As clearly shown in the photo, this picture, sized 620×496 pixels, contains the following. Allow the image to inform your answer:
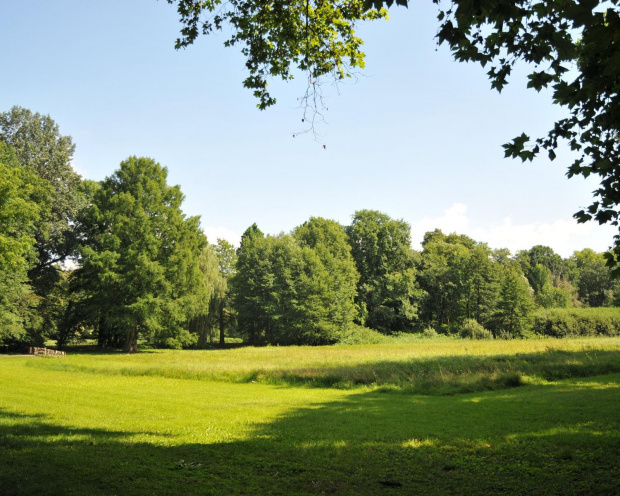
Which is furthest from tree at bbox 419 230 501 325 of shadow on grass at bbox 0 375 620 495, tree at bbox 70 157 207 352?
shadow on grass at bbox 0 375 620 495

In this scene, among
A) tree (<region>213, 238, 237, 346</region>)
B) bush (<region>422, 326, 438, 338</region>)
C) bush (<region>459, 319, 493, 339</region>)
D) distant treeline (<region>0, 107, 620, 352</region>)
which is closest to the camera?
distant treeline (<region>0, 107, 620, 352</region>)

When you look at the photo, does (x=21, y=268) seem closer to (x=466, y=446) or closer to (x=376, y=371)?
(x=376, y=371)

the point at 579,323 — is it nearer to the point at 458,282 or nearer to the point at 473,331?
the point at 473,331

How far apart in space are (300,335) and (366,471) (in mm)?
50283

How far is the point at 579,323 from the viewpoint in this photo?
5697 centimetres

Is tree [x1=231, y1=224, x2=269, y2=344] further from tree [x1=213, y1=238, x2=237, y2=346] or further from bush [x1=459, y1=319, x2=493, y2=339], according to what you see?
bush [x1=459, y1=319, x2=493, y2=339]

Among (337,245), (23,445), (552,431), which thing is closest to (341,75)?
(552,431)

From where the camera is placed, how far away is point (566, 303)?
289ft

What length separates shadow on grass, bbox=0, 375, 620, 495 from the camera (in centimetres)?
559

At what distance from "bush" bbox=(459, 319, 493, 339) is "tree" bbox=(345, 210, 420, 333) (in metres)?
9.63

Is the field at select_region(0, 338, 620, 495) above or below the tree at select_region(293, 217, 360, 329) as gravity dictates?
below

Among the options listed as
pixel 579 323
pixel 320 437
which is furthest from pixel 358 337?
pixel 320 437

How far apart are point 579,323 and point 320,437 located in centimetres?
6116

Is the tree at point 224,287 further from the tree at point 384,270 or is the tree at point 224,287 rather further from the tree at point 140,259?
the tree at point 384,270
